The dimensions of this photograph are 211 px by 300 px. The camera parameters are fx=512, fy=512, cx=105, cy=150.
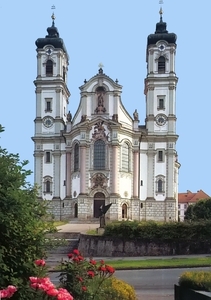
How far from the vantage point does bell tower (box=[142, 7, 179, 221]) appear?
66125 mm

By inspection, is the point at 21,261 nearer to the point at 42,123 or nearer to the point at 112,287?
the point at 112,287

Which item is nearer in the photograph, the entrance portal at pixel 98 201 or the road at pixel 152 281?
the road at pixel 152 281

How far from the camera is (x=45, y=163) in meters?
68.4

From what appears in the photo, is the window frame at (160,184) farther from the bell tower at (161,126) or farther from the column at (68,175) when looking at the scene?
the column at (68,175)

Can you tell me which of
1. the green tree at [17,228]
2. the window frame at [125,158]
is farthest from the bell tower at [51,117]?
the green tree at [17,228]

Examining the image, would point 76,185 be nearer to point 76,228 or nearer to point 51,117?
point 51,117

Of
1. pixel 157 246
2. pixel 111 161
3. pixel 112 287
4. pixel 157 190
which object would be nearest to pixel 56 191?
pixel 111 161

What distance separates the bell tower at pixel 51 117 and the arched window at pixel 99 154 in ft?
16.9

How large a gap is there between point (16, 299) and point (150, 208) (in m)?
59.0

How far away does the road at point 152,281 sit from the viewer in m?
14.5

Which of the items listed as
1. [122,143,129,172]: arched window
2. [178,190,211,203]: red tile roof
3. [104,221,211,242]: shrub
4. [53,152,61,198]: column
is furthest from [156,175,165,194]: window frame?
[178,190,211,203]: red tile roof

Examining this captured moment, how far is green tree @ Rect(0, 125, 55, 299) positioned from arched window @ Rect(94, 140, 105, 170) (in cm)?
5617

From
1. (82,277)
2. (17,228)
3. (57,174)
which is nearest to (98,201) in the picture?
(57,174)

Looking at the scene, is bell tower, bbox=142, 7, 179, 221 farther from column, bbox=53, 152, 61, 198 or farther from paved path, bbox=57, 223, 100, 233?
paved path, bbox=57, 223, 100, 233
